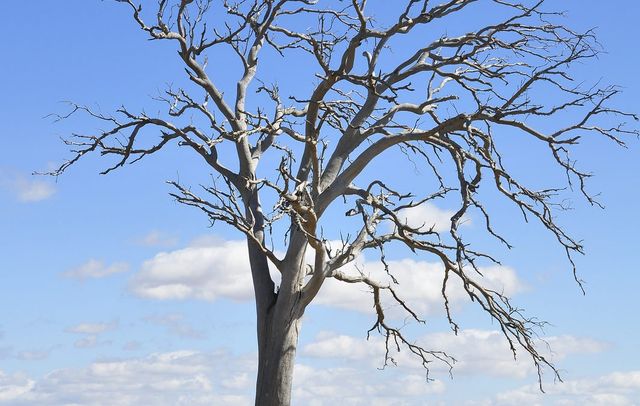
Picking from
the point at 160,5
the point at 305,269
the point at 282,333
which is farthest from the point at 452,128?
the point at 160,5

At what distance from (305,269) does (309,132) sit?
177cm

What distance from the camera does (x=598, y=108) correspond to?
10.7 metres

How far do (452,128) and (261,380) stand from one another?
12.6 ft

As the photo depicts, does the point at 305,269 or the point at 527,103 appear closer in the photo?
the point at 527,103

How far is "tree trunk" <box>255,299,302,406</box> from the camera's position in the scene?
10.9 meters

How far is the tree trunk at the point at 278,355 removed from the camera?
10945 millimetres

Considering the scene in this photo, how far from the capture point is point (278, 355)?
434 inches

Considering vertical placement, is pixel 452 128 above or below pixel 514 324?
above

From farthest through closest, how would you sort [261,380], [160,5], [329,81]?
[160,5] → [261,380] → [329,81]

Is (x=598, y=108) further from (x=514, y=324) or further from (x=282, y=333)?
(x=282, y=333)


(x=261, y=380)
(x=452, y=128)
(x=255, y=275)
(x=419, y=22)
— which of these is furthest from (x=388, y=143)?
(x=261, y=380)

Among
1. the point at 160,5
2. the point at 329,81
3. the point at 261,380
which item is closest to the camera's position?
the point at 329,81

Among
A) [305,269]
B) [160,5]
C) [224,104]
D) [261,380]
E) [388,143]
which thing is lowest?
[261,380]

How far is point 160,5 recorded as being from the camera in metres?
11.8
